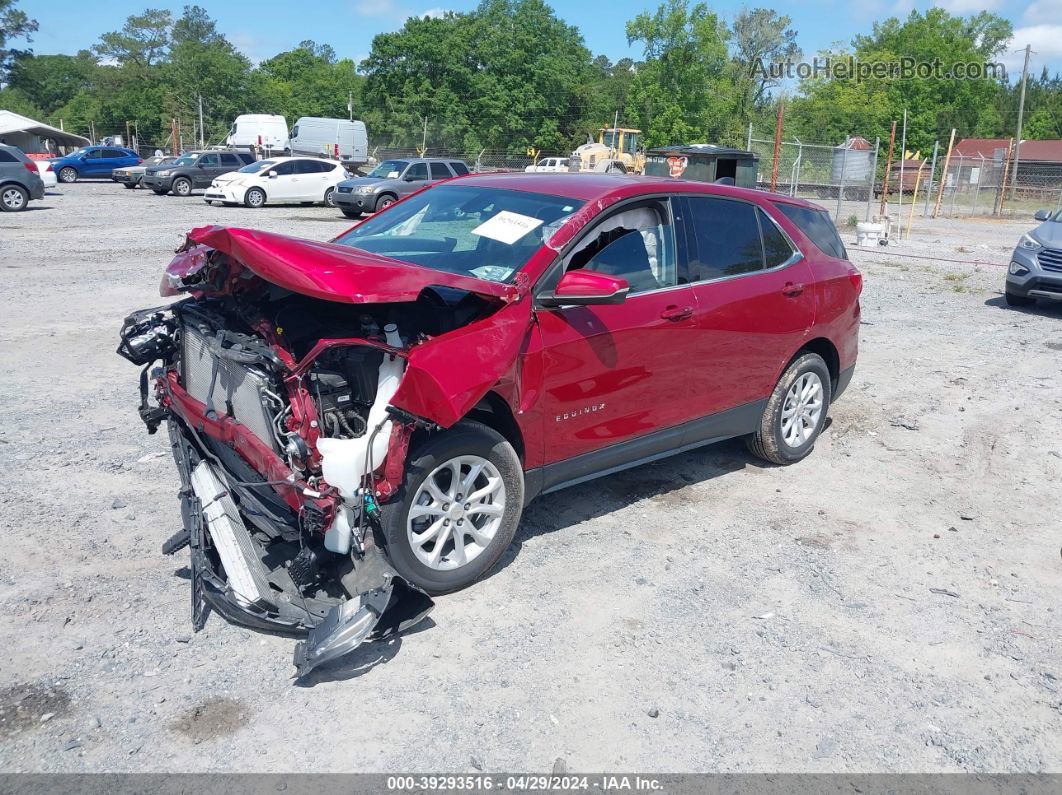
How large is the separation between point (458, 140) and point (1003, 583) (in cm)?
6303

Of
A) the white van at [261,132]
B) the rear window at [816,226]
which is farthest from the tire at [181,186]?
the rear window at [816,226]

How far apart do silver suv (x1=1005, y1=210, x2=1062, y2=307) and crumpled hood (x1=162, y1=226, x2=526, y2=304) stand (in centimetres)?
1058

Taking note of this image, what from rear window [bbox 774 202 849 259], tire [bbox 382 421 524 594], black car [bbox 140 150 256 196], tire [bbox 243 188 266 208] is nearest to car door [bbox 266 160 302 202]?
tire [bbox 243 188 266 208]

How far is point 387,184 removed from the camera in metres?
24.0

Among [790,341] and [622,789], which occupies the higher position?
[790,341]

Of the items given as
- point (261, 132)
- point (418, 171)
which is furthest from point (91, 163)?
point (418, 171)

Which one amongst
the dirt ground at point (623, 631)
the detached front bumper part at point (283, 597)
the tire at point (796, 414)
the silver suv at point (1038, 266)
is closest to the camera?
the dirt ground at point (623, 631)

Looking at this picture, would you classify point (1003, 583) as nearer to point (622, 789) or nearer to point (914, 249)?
point (622, 789)

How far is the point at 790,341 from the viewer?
5.68 metres

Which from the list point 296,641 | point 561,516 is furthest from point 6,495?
point 561,516

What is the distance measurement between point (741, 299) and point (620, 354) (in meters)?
1.13

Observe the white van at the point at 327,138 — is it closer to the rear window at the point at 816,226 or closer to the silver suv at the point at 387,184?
the silver suv at the point at 387,184

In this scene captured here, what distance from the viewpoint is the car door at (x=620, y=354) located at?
14.1 feet

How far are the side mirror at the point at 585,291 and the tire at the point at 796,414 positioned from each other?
6.83 ft
